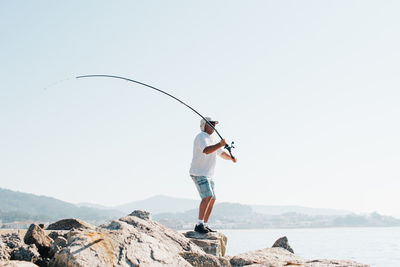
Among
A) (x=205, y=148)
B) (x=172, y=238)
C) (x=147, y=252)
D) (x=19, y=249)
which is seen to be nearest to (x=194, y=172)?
(x=205, y=148)

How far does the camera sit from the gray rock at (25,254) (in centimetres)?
511

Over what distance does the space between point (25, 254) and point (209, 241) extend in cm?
347

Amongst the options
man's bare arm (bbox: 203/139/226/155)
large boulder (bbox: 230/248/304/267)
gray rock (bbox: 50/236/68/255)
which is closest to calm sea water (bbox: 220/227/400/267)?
large boulder (bbox: 230/248/304/267)

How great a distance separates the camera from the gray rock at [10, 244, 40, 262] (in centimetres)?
511

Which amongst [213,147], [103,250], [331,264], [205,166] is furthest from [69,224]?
[331,264]

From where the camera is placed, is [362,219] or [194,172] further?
[362,219]

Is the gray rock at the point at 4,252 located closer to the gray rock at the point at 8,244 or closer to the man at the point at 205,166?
the gray rock at the point at 8,244

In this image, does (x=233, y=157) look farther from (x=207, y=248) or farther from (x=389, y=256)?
(x=389, y=256)

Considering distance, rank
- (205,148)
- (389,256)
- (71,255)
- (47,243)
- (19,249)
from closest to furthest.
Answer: (71,255), (19,249), (47,243), (205,148), (389,256)

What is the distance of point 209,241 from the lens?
788 centimetres

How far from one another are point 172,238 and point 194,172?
1.26 meters

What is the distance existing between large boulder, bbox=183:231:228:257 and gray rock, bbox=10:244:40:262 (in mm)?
3115

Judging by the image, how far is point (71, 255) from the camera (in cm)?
465

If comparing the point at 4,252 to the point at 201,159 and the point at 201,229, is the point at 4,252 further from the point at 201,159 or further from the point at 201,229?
the point at 201,229
